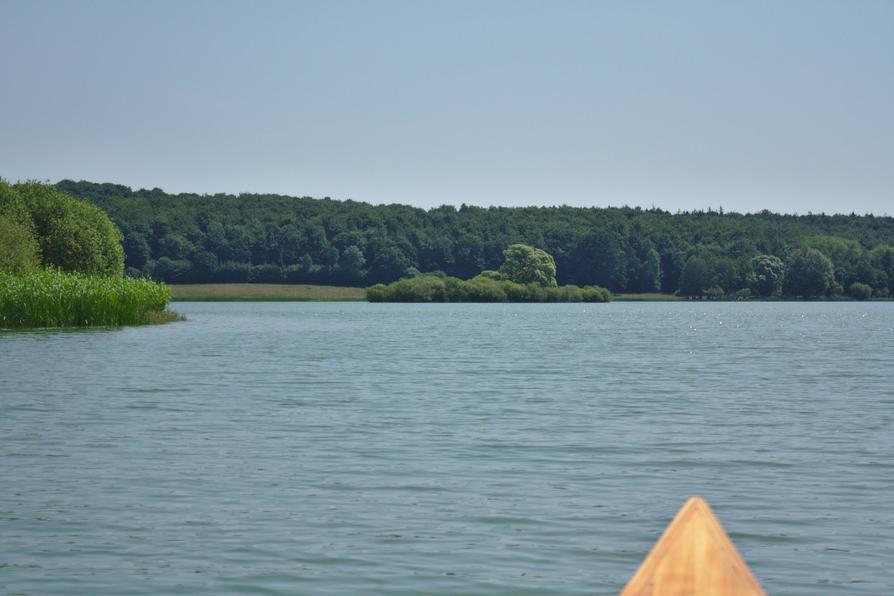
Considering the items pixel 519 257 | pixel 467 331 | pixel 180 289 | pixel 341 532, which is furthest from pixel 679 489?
pixel 180 289

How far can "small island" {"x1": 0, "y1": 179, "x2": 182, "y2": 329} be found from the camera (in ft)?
185

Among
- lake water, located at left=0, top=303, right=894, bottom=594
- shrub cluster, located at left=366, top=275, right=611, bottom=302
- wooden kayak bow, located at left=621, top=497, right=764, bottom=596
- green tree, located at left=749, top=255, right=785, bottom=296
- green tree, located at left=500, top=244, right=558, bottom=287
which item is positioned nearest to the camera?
wooden kayak bow, located at left=621, top=497, right=764, bottom=596

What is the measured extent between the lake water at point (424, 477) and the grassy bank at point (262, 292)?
14471 cm

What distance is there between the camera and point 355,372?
3641 centimetres

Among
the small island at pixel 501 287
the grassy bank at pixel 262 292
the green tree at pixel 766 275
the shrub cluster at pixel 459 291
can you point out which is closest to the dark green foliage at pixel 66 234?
the shrub cluster at pixel 459 291

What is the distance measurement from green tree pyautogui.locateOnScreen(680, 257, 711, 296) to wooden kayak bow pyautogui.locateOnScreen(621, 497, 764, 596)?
637 ft

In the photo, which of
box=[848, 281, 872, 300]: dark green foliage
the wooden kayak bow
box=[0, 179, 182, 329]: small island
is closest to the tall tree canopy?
box=[0, 179, 182, 329]: small island

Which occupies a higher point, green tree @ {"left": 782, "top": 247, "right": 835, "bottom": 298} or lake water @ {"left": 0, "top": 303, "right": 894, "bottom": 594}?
green tree @ {"left": 782, "top": 247, "right": 835, "bottom": 298}

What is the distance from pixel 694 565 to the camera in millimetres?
3865

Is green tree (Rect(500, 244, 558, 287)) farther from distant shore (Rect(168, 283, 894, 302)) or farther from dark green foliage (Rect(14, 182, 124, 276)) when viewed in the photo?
dark green foliage (Rect(14, 182, 124, 276))

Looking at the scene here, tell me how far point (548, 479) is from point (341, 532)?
4148mm

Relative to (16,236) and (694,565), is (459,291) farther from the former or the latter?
(694,565)

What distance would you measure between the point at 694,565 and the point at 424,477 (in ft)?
39.4

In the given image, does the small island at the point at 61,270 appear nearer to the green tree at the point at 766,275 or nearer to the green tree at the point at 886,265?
the green tree at the point at 766,275
